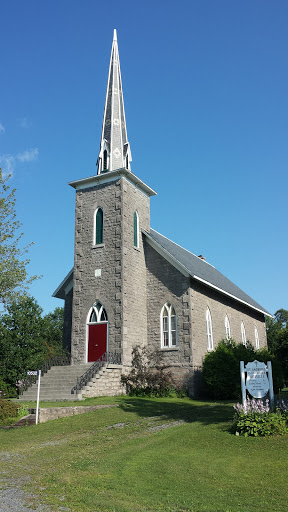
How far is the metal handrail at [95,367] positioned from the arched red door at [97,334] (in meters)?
0.44

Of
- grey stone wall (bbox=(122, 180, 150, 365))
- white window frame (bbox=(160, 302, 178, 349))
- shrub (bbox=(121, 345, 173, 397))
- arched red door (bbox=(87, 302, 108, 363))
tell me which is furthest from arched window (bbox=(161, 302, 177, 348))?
arched red door (bbox=(87, 302, 108, 363))

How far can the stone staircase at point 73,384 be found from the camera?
63.4ft

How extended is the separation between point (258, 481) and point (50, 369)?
653 inches

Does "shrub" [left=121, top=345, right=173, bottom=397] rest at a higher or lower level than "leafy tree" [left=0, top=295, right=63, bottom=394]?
lower

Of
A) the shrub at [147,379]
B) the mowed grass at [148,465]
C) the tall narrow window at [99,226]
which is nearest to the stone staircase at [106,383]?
the shrub at [147,379]

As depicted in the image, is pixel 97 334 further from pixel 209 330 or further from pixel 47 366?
pixel 209 330

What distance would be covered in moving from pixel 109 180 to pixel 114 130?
12.4ft

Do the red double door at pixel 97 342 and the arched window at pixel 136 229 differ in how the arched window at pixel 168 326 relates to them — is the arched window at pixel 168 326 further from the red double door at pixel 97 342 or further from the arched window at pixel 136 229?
the arched window at pixel 136 229

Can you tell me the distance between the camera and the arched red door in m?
22.6

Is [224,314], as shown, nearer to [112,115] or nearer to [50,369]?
[50,369]

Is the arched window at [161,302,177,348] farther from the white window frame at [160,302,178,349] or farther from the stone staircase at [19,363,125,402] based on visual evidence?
the stone staircase at [19,363,125,402]

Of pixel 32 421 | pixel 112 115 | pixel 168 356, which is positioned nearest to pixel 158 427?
pixel 32 421

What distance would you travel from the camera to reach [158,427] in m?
12.6

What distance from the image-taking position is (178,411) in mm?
15930
